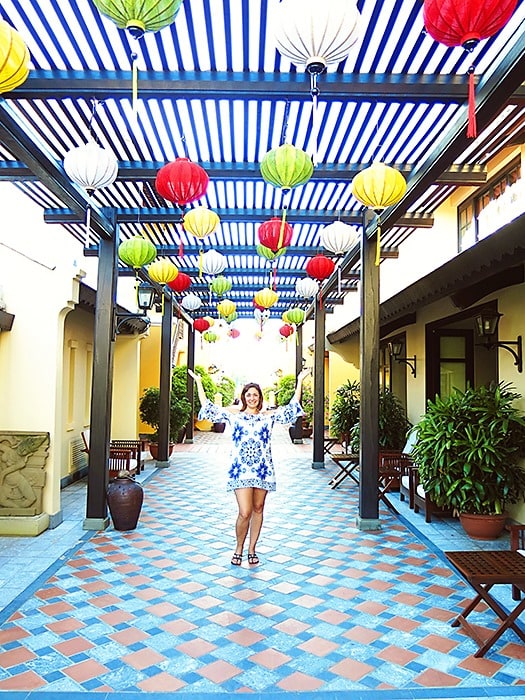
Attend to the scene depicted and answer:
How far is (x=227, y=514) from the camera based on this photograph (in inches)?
293

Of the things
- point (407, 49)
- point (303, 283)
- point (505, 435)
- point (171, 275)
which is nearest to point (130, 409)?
point (303, 283)

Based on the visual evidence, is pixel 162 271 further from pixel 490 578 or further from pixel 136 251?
pixel 490 578

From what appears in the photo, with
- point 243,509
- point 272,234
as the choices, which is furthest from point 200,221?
point 243,509

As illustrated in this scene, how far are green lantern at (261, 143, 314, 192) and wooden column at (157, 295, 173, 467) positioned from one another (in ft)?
26.1

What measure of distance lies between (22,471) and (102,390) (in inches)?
48.6

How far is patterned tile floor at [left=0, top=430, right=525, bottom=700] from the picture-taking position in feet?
10.6

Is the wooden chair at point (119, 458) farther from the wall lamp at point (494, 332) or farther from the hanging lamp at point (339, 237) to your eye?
the wall lamp at point (494, 332)

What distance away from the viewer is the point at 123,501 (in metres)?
6.40

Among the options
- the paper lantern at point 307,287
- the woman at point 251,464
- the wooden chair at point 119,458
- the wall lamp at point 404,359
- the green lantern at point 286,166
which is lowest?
the wooden chair at point 119,458

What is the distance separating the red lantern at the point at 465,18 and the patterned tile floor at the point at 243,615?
11.0ft

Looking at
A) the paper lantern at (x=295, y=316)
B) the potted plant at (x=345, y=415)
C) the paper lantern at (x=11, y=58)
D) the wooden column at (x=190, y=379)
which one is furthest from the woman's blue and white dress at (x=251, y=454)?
the wooden column at (x=190, y=379)

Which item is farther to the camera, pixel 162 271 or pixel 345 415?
pixel 345 415

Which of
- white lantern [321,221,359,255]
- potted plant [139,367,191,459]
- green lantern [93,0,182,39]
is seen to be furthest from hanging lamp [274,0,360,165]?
potted plant [139,367,191,459]

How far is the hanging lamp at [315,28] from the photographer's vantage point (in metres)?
2.64
